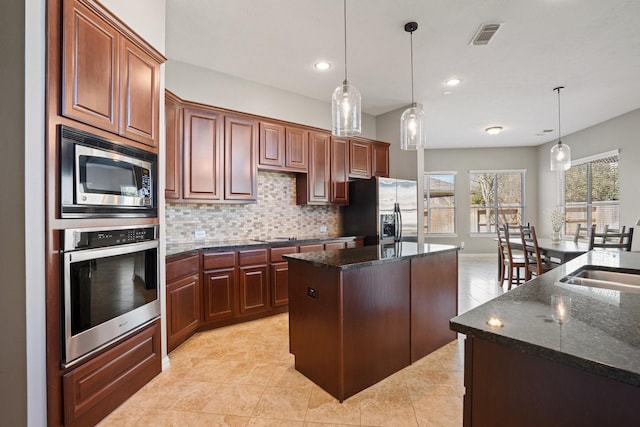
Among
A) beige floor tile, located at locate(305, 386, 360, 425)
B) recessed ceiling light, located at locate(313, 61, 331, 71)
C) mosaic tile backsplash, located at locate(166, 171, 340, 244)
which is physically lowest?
beige floor tile, located at locate(305, 386, 360, 425)

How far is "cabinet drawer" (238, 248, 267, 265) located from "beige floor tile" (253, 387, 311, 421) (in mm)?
1420

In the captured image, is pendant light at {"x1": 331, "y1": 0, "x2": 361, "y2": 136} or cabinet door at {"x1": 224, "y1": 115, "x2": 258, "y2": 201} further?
cabinet door at {"x1": 224, "y1": 115, "x2": 258, "y2": 201}

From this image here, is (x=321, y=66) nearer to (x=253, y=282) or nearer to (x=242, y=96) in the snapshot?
(x=242, y=96)

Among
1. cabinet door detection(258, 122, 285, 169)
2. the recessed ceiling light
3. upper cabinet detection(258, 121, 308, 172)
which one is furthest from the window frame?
the recessed ceiling light

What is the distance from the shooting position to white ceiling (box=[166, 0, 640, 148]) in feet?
8.28

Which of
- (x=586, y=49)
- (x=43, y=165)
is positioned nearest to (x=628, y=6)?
(x=586, y=49)

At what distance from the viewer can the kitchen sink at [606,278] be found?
1.50 metres

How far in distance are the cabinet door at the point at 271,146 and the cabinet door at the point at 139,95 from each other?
1.60m

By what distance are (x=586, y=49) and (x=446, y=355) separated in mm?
3316

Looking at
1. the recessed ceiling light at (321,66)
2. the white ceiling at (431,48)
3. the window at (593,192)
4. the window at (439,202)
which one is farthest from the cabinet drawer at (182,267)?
the window at (593,192)

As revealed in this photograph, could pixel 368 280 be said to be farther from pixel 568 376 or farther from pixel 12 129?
pixel 12 129

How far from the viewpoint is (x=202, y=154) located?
329 cm

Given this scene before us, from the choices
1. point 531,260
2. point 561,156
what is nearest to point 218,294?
point 531,260

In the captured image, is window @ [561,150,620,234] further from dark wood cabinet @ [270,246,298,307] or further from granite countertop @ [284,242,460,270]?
dark wood cabinet @ [270,246,298,307]
